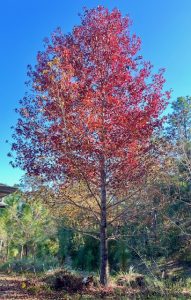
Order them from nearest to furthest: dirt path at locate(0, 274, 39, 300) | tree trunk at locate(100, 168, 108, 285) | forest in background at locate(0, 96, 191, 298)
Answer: dirt path at locate(0, 274, 39, 300) → tree trunk at locate(100, 168, 108, 285) → forest in background at locate(0, 96, 191, 298)

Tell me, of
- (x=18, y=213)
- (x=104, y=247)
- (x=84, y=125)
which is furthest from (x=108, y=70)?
(x=18, y=213)

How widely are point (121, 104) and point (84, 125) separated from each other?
1359 mm

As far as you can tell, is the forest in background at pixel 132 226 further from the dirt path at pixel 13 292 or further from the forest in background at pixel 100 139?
the dirt path at pixel 13 292

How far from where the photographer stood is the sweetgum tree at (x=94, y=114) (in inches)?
361

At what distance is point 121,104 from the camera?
9.59m

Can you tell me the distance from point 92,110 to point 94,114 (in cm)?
13

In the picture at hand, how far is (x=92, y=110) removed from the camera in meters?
9.28

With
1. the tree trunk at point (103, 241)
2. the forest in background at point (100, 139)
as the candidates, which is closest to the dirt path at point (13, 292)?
the forest in background at point (100, 139)

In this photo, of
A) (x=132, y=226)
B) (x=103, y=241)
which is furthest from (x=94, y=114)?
(x=132, y=226)

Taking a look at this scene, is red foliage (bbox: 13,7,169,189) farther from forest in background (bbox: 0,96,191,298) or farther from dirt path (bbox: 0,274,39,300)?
dirt path (bbox: 0,274,39,300)

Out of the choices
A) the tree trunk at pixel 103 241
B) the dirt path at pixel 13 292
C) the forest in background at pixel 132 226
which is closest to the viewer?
the dirt path at pixel 13 292

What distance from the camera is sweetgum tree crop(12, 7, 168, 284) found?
9172 millimetres

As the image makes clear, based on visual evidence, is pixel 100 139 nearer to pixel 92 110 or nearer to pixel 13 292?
pixel 92 110

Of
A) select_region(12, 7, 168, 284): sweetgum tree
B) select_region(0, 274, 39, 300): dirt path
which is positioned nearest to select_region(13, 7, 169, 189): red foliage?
select_region(12, 7, 168, 284): sweetgum tree
